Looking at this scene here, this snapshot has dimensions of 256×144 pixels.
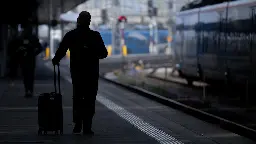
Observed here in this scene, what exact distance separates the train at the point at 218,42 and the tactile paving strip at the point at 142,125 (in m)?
4.05

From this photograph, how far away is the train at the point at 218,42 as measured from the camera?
2234cm

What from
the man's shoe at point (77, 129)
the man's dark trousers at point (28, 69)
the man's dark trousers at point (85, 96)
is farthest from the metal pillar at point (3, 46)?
the man's dark trousers at point (85, 96)

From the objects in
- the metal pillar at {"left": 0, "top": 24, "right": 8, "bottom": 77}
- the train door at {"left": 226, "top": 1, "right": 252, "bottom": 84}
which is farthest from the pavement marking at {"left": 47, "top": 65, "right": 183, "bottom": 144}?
the metal pillar at {"left": 0, "top": 24, "right": 8, "bottom": 77}

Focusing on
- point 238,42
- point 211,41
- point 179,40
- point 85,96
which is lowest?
point 85,96

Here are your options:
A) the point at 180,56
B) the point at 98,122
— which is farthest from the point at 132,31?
the point at 98,122

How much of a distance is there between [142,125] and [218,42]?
11554 millimetres

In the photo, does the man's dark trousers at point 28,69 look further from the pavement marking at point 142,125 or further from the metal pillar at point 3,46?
the metal pillar at point 3,46

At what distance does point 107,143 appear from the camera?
12289mm

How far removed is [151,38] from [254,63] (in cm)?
6164

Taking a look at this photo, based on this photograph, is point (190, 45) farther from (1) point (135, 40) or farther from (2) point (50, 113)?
(1) point (135, 40)

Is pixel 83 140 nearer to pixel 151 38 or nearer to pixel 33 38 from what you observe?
pixel 33 38

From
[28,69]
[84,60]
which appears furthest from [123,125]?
[28,69]

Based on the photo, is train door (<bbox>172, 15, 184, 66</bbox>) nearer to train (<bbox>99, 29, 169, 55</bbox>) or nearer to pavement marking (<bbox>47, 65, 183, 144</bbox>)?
pavement marking (<bbox>47, 65, 183, 144</bbox>)

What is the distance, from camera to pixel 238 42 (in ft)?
77.1
